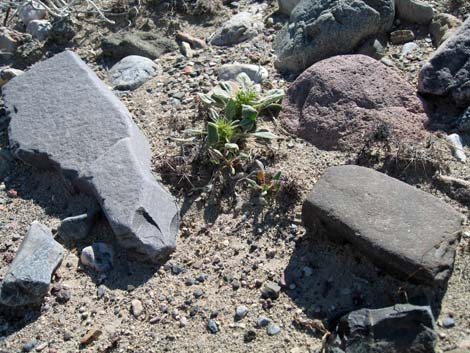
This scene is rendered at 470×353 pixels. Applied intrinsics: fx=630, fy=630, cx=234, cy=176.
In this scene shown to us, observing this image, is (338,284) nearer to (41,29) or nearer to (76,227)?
(76,227)

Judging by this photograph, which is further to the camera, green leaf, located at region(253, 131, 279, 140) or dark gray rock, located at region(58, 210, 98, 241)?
green leaf, located at region(253, 131, 279, 140)

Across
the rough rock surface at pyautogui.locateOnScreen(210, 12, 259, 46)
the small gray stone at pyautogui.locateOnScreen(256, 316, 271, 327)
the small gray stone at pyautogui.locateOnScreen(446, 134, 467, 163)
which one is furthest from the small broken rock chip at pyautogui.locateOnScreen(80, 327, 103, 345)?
the rough rock surface at pyautogui.locateOnScreen(210, 12, 259, 46)

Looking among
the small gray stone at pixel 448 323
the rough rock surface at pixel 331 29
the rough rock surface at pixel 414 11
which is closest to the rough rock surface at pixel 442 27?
the rough rock surface at pixel 414 11

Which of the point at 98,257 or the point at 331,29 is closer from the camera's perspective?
the point at 98,257

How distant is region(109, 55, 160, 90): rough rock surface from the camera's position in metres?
4.47

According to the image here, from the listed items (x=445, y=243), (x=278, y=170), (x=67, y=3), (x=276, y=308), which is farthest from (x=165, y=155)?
(x=67, y=3)

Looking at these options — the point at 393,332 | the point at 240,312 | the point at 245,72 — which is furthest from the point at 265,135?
the point at 393,332

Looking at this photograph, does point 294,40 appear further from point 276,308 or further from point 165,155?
point 276,308

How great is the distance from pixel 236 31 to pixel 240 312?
2377 mm

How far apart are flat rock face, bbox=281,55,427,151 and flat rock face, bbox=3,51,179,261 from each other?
98cm

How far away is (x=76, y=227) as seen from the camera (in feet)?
11.6

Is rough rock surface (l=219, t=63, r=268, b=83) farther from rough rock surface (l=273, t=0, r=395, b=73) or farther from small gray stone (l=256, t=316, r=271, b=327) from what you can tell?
small gray stone (l=256, t=316, r=271, b=327)

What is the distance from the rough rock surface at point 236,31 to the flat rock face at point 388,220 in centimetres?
178

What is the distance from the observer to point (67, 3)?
5.38 meters
